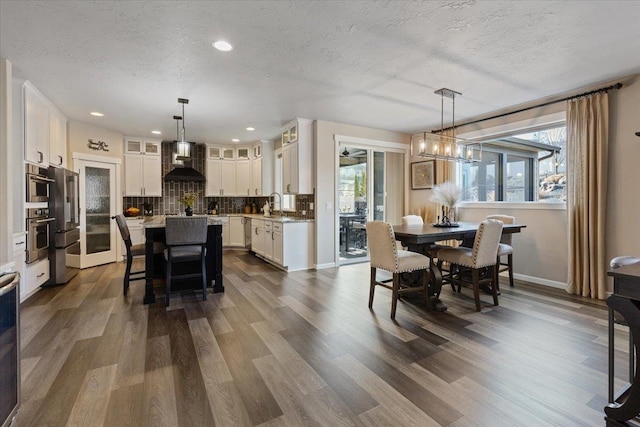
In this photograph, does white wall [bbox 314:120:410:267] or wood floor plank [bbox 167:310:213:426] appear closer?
wood floor plank [bbox 167:310:213:426]

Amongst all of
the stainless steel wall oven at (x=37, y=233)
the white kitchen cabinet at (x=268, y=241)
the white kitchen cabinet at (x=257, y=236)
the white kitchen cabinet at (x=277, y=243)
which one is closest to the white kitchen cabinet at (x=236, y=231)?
the white kitchen cabinet at (x=257, y=236)

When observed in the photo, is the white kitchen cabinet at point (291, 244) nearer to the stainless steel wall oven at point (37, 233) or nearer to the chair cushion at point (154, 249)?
the chair cushion at point (154, 249)

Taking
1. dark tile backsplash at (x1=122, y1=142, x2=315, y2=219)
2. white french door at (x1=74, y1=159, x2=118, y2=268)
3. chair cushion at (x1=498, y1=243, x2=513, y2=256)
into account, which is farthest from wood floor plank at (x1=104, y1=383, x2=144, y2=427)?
dark tile backsplash at (x1=122, y1=142, x2=315, y2=219)

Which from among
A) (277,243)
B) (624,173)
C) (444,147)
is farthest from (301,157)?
(624,173)

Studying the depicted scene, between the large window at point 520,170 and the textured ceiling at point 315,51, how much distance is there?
0.73 metres

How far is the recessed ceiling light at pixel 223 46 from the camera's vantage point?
2680 millimetres

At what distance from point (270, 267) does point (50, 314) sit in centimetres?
301

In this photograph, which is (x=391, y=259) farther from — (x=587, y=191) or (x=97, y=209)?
(x=97, y=209)

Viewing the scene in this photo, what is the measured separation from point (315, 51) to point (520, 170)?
3728mm

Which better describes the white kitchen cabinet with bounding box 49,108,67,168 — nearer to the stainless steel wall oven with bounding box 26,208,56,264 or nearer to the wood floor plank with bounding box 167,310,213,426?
the stainless steel wall oven with bounding box 26,208,56,264

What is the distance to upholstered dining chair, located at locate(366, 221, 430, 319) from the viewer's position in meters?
3.07

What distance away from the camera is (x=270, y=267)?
18.0ft

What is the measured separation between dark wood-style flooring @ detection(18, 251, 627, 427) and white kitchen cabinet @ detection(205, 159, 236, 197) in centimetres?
412

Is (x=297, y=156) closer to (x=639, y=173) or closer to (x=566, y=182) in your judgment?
(x=566, y=182)
